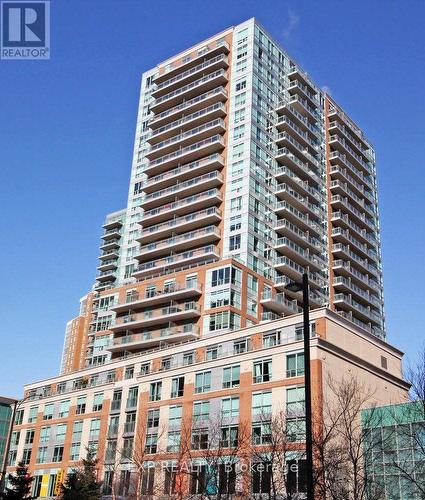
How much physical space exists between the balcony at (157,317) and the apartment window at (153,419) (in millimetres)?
14810

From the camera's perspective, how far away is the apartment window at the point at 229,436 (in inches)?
2088

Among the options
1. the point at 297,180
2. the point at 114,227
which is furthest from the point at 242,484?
the point at 114,227

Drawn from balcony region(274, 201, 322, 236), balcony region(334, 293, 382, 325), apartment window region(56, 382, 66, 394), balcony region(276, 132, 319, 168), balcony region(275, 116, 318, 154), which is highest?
balcony region(275, 116, 318, 154)

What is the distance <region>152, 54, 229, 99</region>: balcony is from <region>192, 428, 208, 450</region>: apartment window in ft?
188

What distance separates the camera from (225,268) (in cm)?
7388

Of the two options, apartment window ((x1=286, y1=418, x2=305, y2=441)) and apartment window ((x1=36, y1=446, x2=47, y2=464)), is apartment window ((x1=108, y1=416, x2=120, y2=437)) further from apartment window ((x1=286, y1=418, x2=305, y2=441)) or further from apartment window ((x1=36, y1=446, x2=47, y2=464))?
apartment window ((x1=286, y1=418, x2=305, y2=441))

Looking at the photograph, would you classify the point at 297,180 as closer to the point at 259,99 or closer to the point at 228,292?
the point at 259,99

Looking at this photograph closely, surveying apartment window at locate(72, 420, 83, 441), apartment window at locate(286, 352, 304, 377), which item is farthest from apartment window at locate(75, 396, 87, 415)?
apartment window at locate(286, 352, 304, 377)

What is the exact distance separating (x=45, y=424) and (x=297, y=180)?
48.2 m

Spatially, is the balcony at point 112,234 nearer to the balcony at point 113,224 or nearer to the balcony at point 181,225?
the balcony at point 113,224

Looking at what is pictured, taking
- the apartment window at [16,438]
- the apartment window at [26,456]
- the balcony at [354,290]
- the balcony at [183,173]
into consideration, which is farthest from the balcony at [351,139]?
the apartment window at [26,456]

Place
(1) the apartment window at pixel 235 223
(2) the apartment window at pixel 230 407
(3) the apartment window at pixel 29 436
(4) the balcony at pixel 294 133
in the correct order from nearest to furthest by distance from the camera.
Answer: (2) the apartment window at pixel 230 407 → (3) the apartment window at pixel 29 436 → (1) the apartment window at pixel 235 223 → (4) the balcony at pixel 294 133

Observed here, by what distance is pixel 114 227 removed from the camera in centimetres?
12662

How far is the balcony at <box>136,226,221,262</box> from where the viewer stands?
266ft
